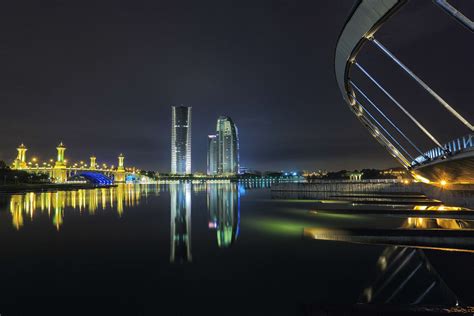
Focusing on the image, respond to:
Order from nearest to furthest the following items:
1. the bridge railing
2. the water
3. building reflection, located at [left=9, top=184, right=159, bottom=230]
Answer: the water < the bridge railing < building reflection, located at [left=9, top=184, right=159, bottom=230]

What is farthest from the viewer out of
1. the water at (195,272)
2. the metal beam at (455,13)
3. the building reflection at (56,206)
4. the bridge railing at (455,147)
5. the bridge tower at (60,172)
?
the bridge tower at (60,172)

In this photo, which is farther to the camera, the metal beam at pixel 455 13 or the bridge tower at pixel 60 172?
the bridge tower at pixel 60 172

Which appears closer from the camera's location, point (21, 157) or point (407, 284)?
point (407, 284)

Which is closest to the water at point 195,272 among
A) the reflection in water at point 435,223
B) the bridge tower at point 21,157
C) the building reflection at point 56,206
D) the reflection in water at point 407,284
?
the reflection in water at point 407,284

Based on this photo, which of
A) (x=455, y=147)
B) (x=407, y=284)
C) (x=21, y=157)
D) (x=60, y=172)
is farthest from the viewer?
(x=21, y=157)

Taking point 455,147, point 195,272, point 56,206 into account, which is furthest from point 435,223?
point 56,206

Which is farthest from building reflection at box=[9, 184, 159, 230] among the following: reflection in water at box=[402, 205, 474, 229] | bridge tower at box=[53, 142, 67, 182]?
bridge tower at box=[53, 142, 67, 182]

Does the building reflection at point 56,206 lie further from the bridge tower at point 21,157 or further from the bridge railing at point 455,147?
the bridge tower at point 21,157

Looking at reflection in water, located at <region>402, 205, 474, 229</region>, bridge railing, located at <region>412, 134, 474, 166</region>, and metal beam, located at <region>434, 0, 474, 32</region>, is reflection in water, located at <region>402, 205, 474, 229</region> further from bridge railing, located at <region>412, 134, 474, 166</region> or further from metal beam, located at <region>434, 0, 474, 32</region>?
metal beam, located at <region>434, 0, 474, 32</region>

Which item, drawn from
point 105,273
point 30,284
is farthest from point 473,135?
point 30,284

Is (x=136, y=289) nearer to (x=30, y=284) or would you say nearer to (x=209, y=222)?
(x=30, y=284)

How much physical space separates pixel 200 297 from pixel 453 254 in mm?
9164

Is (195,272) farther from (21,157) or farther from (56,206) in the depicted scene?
(21,157)

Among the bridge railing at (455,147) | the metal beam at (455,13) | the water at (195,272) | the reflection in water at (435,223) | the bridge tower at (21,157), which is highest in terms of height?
the bridge tower at (21,157)
